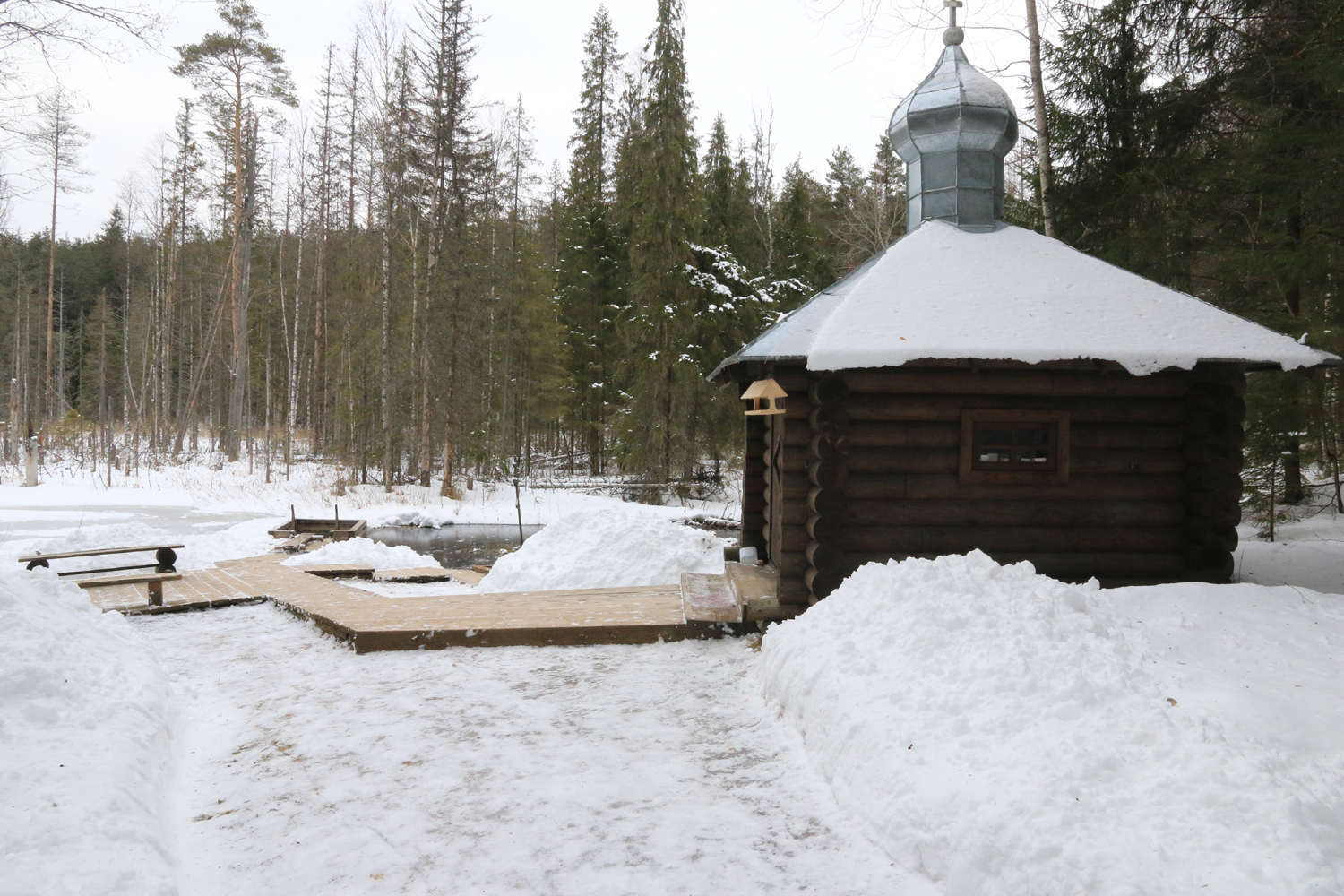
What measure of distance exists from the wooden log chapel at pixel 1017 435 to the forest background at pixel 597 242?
6.01ft

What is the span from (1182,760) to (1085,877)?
77cm

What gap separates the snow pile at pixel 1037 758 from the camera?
2602mm

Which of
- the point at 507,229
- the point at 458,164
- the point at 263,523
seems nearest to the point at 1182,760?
the point at 263,523

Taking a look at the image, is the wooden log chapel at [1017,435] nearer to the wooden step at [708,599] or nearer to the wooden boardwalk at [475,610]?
the wooden step at [708,599]

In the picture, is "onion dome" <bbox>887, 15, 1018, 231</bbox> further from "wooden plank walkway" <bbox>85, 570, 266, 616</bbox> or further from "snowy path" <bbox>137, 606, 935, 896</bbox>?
"wooden plank walkway" <bbox>85, 570, 266, 616</bbox>

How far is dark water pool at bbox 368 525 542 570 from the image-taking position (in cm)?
1508

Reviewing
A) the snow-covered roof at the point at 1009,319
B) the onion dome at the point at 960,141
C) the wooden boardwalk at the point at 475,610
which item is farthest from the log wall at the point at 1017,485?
the onion dome at the point at 960,141

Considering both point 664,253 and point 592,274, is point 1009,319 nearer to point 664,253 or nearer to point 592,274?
point 664,253

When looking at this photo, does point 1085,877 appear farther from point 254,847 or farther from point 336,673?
point 336,673

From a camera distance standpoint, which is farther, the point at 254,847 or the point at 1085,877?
the point at 254,847

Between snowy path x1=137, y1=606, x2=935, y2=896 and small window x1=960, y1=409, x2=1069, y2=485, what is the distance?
8.64 ft

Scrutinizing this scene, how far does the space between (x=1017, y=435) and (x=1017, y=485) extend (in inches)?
19.2

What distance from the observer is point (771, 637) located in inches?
220

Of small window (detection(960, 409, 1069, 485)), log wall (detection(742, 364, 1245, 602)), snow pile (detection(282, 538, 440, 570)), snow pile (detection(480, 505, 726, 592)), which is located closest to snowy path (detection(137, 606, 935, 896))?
log wall (detection(742, 364, 1245, 602))
